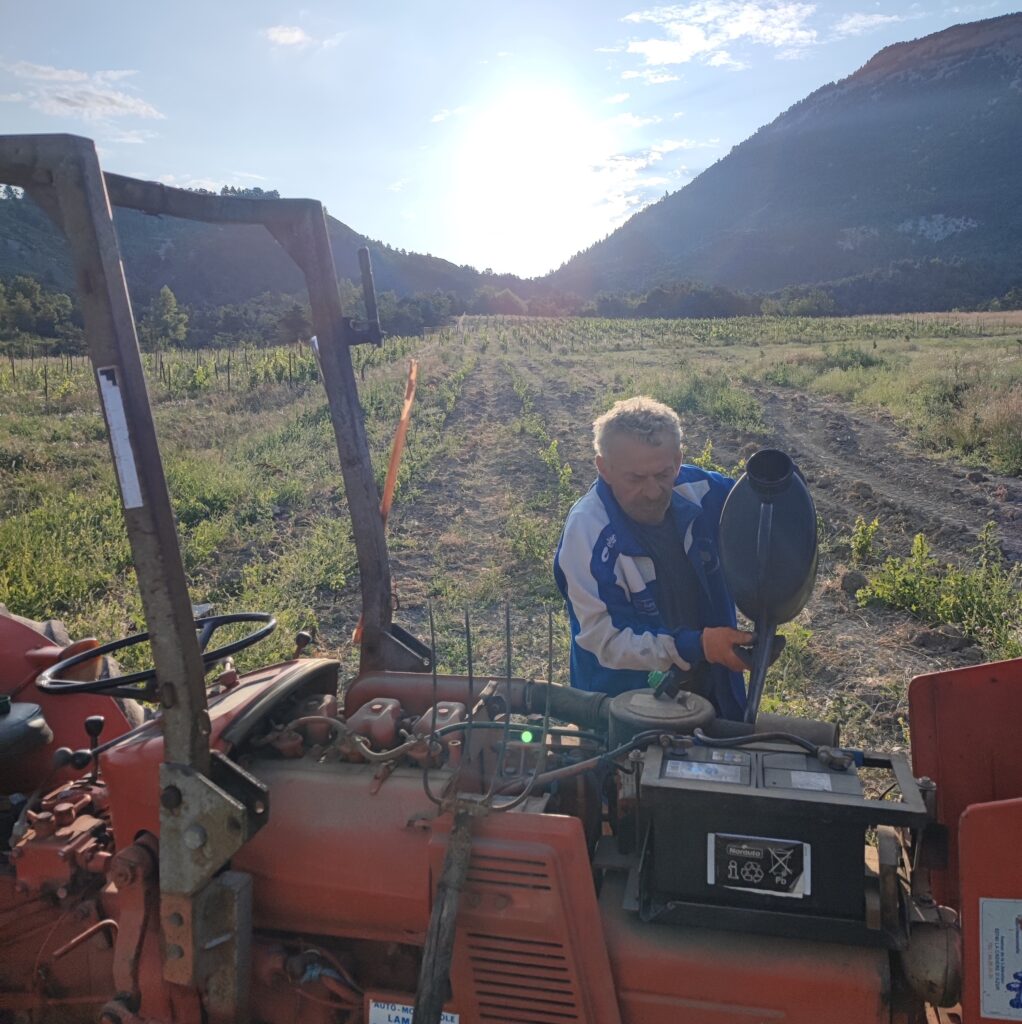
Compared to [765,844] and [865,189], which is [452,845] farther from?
[865,189]

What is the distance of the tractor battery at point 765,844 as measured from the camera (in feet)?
5.09

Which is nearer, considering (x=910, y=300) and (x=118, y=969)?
(x=118, y=969)

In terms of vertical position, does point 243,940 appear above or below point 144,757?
below

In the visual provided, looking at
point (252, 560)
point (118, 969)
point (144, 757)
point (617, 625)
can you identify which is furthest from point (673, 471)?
point (252, 560)

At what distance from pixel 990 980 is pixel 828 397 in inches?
603

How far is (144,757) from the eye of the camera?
187 cm

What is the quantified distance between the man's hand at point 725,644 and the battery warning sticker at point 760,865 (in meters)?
0.67

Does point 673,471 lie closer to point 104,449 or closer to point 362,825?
point 362,825

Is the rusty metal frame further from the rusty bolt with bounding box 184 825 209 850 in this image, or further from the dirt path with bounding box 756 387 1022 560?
the dirt path with bounding box 756 387 1022 560

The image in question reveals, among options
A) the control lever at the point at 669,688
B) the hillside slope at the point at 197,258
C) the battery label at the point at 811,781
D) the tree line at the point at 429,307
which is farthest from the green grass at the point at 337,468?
the hillside slope at the point at 197,258

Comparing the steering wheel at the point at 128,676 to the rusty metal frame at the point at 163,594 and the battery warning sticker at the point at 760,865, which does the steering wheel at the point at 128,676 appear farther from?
the battery warning sticker at the point at 760,865

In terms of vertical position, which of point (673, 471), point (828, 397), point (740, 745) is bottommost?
point (828, 397)

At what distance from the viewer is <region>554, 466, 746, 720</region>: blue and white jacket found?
2559mm

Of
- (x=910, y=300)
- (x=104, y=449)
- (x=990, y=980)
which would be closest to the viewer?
(x=990, y=980)
